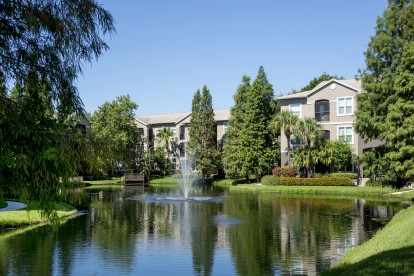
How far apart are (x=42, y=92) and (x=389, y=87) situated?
29.1m

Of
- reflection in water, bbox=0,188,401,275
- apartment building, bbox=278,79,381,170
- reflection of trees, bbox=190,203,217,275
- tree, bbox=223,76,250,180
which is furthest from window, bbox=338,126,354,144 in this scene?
reflection of trees, bbox=190,203,217,275

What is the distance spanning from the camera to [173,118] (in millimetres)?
71562

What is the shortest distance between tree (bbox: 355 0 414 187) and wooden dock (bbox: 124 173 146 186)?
30011mm

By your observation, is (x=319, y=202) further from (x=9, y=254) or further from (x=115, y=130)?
(x=115, y=130)

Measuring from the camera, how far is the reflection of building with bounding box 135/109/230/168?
64688mm

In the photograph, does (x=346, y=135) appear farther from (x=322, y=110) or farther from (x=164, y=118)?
(x=164, y=118)

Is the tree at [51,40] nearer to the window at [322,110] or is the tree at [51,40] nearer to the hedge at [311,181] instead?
the hedge at [311,181]

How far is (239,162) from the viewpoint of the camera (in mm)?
53156

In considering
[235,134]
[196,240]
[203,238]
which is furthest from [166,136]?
[196,240]

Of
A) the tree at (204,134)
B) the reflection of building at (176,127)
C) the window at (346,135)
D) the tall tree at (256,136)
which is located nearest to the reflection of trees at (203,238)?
the tall tree at (256,136)

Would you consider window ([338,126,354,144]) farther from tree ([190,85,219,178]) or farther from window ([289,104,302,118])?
tree ([190,85,219,178])

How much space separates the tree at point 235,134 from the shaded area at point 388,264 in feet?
135

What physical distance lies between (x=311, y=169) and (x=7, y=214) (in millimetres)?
30153

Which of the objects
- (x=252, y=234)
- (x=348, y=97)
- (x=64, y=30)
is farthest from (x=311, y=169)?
(x=64, y=30)
